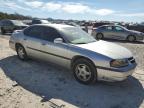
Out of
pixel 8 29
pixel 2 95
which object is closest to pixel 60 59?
pixel 2 95

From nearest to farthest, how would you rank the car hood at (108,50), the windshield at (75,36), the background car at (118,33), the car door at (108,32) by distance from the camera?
the car hood at (108,50) → the windshield at (75,36) → the background car at (118,33) → the car door at (108,32)

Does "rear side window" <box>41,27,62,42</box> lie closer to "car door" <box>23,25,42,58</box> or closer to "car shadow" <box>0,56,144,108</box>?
"car door" <box>23,25,42,58</box>

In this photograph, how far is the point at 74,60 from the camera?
5.89 metres

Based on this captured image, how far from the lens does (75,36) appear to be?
21.5 ft

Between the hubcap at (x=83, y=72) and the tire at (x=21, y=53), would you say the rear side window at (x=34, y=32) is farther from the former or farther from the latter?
the hubcap at (x=83, y=72)

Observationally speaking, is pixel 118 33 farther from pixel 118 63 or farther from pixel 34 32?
pixel 118 63

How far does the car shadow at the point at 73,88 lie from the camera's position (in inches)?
187

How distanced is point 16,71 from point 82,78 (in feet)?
7.47

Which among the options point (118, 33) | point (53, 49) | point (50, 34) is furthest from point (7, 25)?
point (53, 49)

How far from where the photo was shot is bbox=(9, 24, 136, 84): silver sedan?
17.3ft

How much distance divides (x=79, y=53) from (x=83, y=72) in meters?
0.51

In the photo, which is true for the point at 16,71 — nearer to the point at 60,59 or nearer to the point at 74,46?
the point at 60,59

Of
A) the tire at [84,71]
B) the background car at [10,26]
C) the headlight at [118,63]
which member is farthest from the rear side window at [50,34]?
the background car at [10,26]

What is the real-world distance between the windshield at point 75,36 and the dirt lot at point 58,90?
1050mm
